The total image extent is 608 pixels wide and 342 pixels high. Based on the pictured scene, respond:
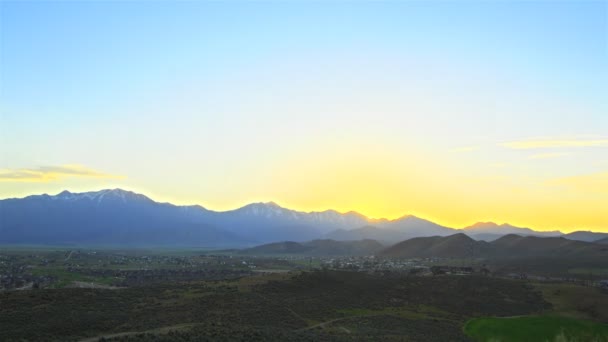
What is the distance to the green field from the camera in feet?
136

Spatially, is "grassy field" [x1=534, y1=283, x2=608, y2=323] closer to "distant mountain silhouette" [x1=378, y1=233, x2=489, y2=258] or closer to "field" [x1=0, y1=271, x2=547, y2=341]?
"field" [x1=0, y1=271, x2=547, y2=341]

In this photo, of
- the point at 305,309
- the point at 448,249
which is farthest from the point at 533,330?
the point at 448,249

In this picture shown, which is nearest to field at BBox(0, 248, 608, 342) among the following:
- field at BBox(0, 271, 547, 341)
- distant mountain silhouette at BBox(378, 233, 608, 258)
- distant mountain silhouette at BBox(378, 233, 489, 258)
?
field at BBox(0, 271, 547, 341)

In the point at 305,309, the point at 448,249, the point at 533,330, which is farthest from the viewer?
the point at 448,249

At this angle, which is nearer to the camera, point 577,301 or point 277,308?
point 277,308

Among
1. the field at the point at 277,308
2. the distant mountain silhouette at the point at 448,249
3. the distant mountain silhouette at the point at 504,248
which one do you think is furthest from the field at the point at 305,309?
the distant mountain silhouette at the point at 448,249

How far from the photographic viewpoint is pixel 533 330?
4328 cm

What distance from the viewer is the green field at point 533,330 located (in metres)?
41.3

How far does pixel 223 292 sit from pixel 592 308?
46087 mm


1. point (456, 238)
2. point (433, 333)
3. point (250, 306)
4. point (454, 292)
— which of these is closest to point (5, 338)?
point (250, 306)

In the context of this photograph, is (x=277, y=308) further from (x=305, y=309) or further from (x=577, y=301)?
(x=577, y=301)

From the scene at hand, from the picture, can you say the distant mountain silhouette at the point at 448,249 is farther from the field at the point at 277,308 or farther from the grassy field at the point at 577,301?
the field at the point at 277,308

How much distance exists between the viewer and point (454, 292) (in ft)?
242

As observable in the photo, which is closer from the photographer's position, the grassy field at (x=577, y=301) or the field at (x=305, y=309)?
the field at (x=305, y=309)
